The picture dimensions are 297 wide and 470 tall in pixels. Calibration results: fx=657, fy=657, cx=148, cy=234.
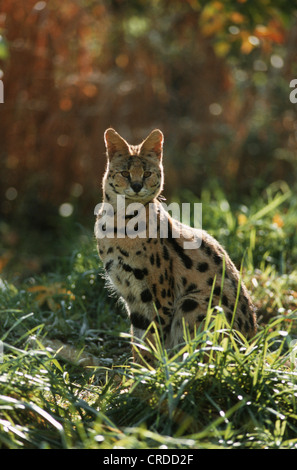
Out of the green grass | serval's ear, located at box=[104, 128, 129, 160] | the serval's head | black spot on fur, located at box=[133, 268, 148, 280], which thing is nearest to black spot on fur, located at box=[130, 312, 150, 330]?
black spot on fur, located at box=[133, 268, 148, 280]

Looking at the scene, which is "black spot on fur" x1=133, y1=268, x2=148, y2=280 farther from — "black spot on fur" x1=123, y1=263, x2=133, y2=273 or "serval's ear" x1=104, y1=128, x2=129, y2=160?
"serval's ear" x1=104, y1=128, x2=129, y2=160

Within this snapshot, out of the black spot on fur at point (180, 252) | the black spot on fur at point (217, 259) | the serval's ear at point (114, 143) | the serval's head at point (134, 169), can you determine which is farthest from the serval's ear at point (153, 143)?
the black spot on fur at point (217, 259)

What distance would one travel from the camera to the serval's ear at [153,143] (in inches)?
166

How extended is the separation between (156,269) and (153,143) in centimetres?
83

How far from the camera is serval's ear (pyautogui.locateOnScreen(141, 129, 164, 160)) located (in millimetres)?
4223

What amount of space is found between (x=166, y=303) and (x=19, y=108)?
172 inches

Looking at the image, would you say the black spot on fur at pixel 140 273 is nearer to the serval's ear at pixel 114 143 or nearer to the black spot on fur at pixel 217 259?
the black spot on fur at pixel 217 259

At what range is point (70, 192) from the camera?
7.92m

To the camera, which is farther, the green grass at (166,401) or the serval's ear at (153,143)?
the serval's ear at (153,143)

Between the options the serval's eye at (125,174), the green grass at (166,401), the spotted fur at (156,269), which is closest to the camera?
the green grass at (166,401)

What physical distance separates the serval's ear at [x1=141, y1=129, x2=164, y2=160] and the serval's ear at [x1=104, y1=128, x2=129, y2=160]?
0.40 ft

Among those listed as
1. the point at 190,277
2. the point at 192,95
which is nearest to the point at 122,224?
the point at 190,277
